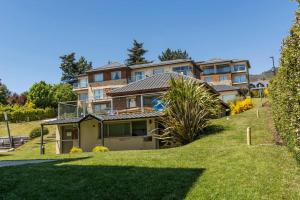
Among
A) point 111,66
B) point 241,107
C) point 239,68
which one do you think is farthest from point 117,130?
point 239,68

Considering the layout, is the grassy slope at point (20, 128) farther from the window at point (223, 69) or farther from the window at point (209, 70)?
the window at point (223, 69)

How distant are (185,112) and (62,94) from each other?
48.0m

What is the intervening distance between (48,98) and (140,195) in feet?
204

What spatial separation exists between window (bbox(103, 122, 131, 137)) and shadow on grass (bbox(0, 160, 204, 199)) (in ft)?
64.9

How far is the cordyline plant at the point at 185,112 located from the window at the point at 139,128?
601 cm

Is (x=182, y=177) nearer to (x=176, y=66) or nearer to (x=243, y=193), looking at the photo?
(x=243, y=193)

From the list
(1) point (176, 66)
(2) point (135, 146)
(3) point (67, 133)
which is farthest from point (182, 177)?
(1) point (176, 66)

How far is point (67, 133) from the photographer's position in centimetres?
3462

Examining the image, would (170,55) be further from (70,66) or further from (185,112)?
(185,112)

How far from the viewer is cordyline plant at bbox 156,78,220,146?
24.1 meters

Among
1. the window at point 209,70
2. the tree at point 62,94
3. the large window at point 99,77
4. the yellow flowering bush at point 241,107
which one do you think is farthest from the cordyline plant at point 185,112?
the window at point 209,70

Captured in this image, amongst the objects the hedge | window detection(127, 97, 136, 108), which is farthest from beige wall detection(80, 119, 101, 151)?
the hedge

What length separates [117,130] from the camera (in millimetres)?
31688

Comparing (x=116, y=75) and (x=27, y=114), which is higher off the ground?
(x=116, y=75)
